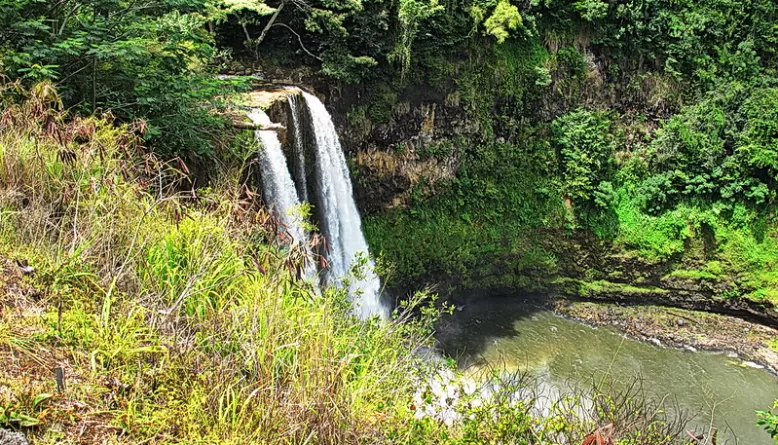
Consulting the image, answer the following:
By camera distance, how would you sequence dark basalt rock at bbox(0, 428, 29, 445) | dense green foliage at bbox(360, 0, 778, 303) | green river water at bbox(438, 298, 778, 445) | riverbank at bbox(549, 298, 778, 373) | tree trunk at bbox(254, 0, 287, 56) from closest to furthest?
1. dark basalt rock at bbox(0, 428, 29, 445)
2. green river water at bbox(438, 298, 778, 445)
3. tree trunk at bbox(254, 0, 287, 56)
4. riverbank at bbox(549, 298, 778, 373)
5. dense green foliage at bbox(360, 0, 778, 303)

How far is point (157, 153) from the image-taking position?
16.3 feet

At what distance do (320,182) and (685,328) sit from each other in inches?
369

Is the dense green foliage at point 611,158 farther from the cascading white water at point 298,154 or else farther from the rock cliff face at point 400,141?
the cascading white water at point 298,154

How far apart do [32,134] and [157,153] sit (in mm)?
1316

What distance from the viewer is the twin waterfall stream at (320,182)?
281 inches

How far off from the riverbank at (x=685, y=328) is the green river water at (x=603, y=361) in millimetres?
252

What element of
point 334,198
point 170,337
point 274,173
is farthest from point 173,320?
point 334,198

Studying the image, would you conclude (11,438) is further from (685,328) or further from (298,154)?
(685,328)

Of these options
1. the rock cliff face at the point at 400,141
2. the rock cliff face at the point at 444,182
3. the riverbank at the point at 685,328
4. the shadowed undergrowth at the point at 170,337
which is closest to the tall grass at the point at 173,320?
the shadowed undergrowth at the point at 170,337

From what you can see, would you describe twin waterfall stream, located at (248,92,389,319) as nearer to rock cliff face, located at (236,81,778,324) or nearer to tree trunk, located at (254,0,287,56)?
rock cliff face, located at (236,81,778,324)

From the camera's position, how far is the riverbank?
10688 mm

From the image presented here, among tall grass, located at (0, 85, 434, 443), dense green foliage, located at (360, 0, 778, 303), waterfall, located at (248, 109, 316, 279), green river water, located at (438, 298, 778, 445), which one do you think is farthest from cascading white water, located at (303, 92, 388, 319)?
tall grass, located at (0, 85, 434, 443)

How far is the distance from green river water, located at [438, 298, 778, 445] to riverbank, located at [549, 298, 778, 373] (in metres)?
0.25

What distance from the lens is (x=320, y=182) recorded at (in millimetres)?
8875
